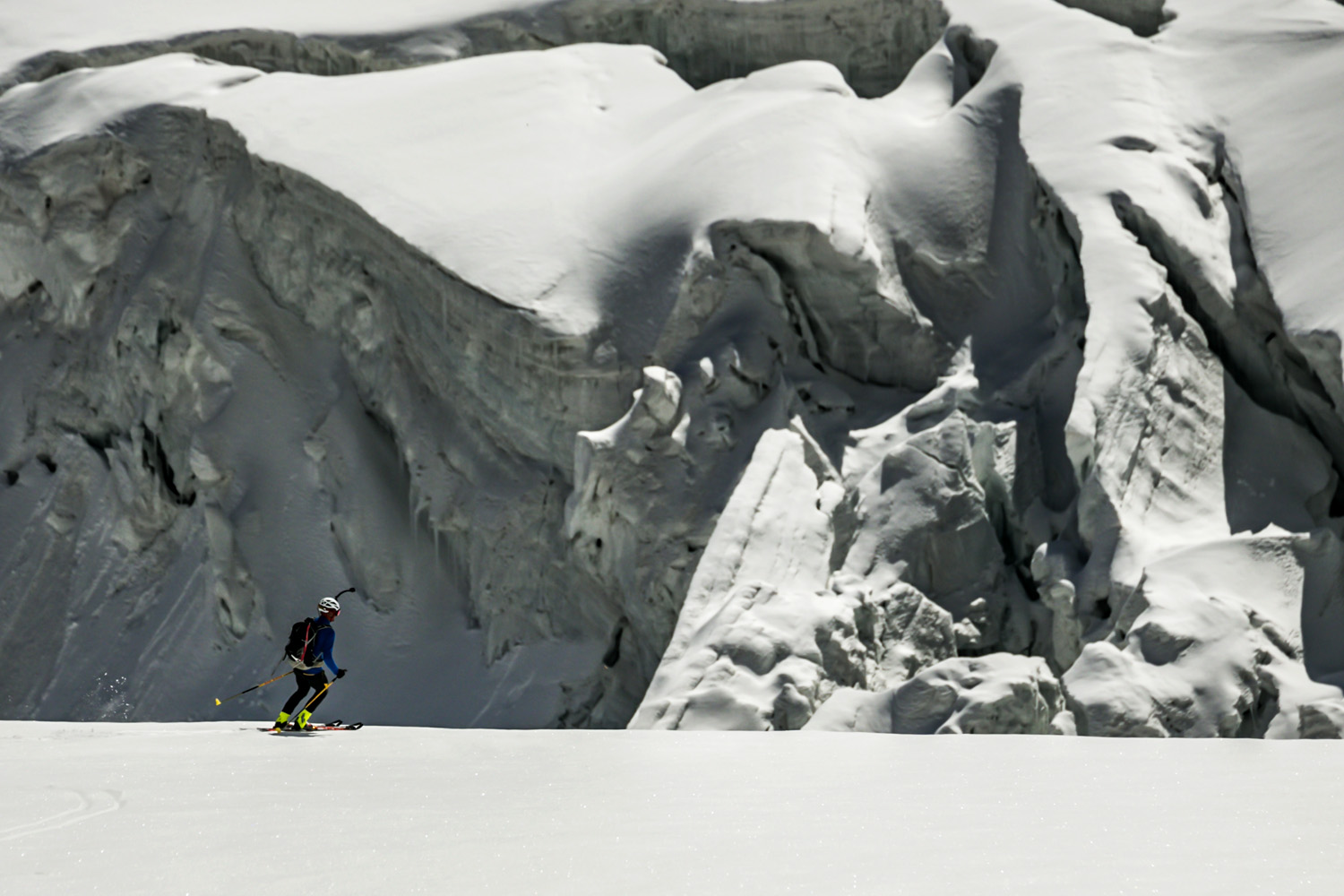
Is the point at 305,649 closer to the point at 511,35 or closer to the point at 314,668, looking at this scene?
the point at 314,668

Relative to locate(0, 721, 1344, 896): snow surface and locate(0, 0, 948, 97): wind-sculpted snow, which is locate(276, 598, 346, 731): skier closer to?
locate(0, 721, 1344, 896): snow surface

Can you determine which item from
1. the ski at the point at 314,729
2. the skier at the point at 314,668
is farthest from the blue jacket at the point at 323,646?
the ski at the point at 314,729

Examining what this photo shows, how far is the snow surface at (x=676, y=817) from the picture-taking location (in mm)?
4621

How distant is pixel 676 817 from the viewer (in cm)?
562

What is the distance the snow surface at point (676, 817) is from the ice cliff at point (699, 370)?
3350 millimetres

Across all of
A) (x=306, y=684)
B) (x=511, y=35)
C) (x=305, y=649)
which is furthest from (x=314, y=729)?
(x=511, y=35)

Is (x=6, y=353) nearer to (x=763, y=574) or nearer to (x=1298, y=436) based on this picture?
(x=763, y=574)

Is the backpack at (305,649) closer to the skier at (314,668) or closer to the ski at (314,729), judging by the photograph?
the skier at (314,668)

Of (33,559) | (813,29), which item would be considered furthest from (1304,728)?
(33,559)

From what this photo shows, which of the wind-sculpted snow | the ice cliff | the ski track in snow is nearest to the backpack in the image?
the ice cliff

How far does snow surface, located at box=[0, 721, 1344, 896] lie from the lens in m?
4.62

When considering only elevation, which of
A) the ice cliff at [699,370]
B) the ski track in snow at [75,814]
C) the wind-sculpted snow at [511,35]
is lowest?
the ice cliff at [699,370]

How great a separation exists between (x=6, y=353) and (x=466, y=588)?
6402 millimetres

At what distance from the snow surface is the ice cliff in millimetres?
3350
